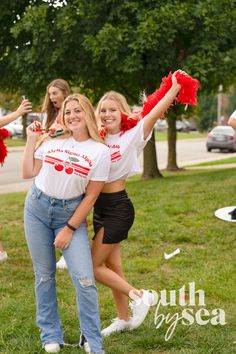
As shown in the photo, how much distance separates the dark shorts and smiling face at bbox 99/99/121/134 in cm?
42

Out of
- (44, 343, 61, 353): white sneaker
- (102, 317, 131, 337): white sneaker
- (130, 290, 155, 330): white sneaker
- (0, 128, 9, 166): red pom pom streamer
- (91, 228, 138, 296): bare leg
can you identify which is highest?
(0, 128, 9, 166): red pom pom streamer

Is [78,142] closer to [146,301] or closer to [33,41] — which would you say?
[146,301]

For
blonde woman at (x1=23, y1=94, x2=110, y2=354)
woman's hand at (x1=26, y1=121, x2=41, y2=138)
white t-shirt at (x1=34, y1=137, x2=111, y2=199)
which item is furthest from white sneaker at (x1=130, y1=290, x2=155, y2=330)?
woman's hand at (x1=26, y1=121, x2=41, y2=138)

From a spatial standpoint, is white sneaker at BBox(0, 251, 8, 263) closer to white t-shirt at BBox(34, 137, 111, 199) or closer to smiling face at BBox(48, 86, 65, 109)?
smiling face at BBox(48, 86, 65, 109)

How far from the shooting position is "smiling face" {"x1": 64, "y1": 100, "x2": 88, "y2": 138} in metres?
3.41

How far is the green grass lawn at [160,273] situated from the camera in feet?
12.3

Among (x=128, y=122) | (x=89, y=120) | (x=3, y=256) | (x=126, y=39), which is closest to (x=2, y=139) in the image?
(x=3, y=256)

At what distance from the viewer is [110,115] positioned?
365cm

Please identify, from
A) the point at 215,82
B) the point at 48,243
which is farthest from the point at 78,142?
the point at 215,82

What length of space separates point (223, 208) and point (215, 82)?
501 centimetres

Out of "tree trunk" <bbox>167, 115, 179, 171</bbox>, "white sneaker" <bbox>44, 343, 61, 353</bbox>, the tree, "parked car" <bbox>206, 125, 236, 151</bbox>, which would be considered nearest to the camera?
"white sneaker" <bbox>44, 343, 61, 353</bbox>

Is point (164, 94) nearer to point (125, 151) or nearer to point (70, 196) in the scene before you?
point (125, 151)

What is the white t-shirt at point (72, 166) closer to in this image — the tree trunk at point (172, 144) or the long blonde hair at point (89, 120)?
the long blonde hair at point (89, 120)

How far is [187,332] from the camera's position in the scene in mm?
3895
